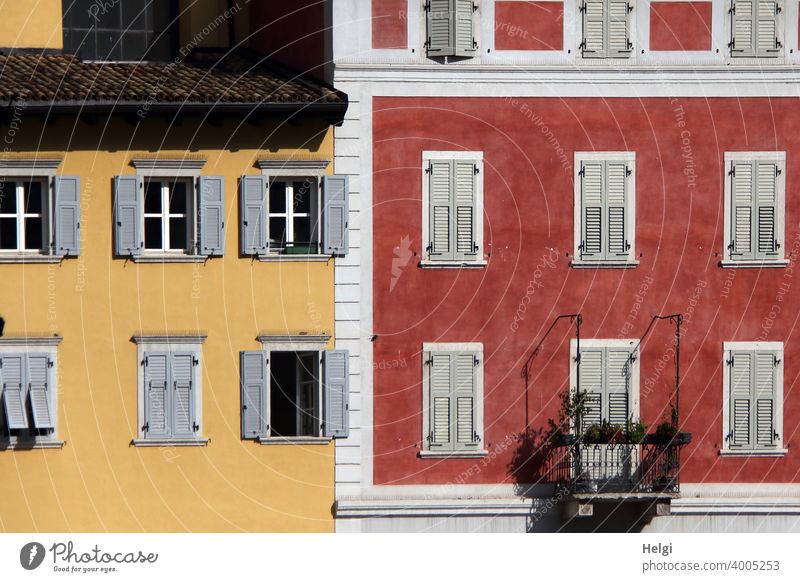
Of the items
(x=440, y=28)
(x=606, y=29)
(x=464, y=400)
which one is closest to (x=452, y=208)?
(x=440, y=28)

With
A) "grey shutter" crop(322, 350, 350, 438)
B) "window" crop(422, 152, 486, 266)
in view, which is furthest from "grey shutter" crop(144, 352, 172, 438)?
"window" crop(422, 152, 486, 266)

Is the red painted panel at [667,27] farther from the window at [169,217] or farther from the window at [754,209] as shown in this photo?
the window at [169,217]

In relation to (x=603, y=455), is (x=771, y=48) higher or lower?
higher

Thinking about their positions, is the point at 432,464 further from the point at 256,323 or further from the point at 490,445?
the point at 256,323

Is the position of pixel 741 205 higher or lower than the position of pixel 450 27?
lower

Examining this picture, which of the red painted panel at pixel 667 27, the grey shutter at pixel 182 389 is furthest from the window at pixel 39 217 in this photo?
the red painted panel at pixel 667 27

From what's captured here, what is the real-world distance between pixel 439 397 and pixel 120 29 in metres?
8.64

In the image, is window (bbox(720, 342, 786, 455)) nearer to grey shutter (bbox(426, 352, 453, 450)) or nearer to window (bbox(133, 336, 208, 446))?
grey shutter (bbox(426, 352, 453, 450))

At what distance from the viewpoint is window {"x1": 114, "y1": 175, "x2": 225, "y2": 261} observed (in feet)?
103

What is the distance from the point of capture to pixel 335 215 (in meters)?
31.8

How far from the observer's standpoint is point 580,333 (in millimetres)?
32281

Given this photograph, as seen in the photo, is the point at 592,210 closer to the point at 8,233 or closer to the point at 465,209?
the point at 465,209
